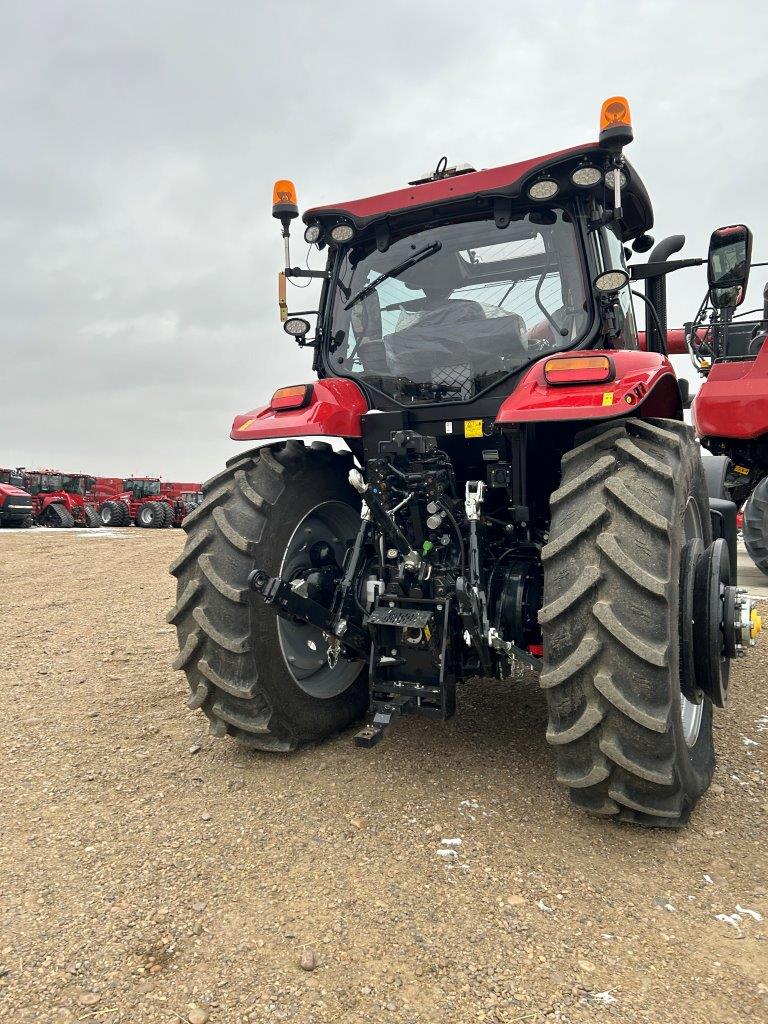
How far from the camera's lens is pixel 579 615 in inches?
88.4

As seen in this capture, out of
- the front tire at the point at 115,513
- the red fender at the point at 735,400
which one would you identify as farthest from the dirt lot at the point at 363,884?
the front tire at the point at 115,513

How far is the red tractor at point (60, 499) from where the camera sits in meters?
25.2

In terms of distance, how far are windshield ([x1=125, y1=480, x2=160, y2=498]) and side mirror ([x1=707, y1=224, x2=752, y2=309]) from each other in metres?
24.9

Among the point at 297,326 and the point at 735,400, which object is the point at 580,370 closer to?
the point at 297,326

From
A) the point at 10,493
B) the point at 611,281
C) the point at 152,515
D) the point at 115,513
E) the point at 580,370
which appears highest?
the point at 611,281

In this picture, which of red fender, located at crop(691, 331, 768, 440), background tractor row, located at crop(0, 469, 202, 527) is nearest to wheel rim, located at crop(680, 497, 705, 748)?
red fender, located at crop(691, 331, 768, 440)

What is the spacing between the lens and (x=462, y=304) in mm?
3178

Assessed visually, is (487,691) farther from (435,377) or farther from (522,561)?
(435,377)

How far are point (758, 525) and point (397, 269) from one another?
587 cm

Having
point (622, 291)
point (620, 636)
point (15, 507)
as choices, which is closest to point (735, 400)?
point (622, 291)

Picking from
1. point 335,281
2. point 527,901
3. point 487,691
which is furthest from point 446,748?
point 335,281

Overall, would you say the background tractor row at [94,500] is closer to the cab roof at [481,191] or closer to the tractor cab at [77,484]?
the tractor cab at [77,484]

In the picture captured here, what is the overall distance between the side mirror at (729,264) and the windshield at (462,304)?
0.81 metres

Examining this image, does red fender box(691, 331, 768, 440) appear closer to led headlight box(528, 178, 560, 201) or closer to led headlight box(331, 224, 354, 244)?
led headlight box(528, 178, 560, 201)
